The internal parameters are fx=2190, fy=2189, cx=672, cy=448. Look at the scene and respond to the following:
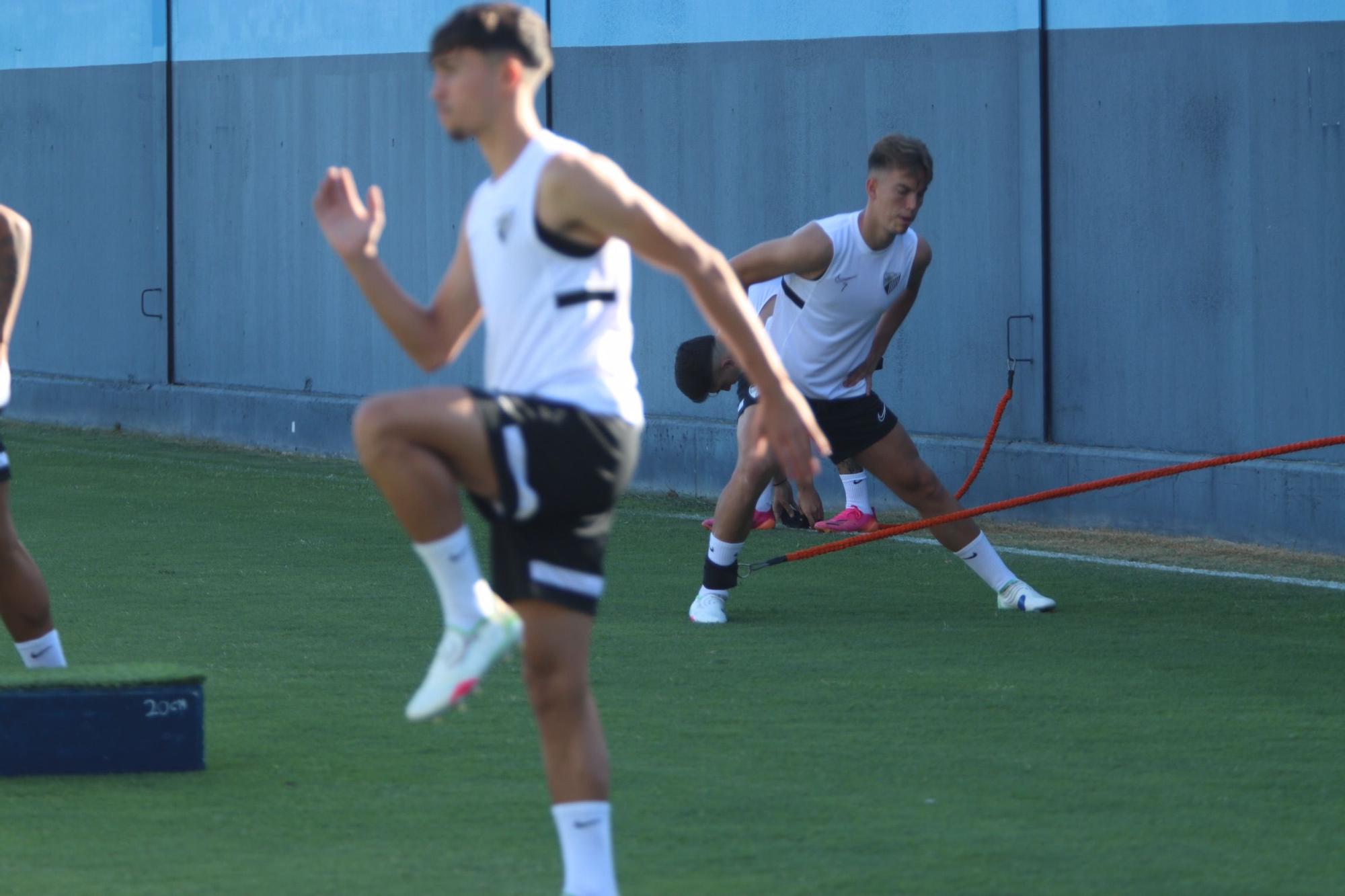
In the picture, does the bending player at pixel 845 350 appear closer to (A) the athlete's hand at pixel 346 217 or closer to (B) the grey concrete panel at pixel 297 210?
(A) the athlete's hand at pixel 346 217

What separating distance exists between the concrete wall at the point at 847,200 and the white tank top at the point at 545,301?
6940 mm

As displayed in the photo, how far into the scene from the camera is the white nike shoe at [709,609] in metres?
8.58

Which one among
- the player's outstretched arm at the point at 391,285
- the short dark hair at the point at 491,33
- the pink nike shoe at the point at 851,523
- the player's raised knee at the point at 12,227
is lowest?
the pink nike shoe at the point at 851,523

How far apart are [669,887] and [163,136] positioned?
1404 centimetres

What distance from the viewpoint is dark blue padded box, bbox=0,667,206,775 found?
227 inches

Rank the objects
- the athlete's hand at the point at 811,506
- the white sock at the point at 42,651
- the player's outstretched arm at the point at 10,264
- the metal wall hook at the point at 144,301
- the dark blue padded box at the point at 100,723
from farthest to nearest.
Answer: the metal wall hook at the point at 144,301
the athlete's hand at the point at 811,506
the white sock at the point at 42,651
the player's outstretched arm at the point at 10,264
the dark blue padded box at the point at 100,723

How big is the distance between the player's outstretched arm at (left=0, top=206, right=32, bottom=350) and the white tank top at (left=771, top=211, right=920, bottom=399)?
3334 mm

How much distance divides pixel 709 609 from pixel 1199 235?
160 inches

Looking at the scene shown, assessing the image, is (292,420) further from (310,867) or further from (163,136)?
(310,867)

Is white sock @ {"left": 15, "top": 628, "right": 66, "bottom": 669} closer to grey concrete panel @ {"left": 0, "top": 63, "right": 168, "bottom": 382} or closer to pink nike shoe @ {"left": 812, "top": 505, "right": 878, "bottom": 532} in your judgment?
pink nike shoe @ {"left": 812, "top": 505, "right": 878, "bottom": 532}

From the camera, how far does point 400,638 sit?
27.1 ft

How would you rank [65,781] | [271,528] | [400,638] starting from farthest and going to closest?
1. [271,528]
2. [400,638]
3. [65,781]

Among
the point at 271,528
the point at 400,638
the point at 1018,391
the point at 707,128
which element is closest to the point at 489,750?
the point at 400,638

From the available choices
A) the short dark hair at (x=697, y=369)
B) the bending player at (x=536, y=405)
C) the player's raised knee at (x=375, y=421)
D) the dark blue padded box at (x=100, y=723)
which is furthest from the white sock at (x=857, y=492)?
the player's raised knee at (x=375, y=421)
